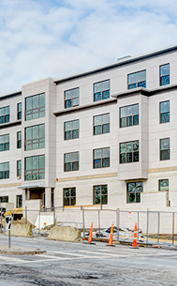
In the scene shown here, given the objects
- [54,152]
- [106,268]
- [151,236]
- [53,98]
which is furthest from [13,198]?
[106,268]

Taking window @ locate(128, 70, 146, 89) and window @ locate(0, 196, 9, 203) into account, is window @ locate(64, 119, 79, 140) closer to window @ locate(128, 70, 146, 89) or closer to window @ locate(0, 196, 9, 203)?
window @ locate(128, 70, 146, 89)

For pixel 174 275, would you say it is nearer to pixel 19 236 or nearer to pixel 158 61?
pixel 19 236

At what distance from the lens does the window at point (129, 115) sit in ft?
123

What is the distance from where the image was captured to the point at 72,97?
43.5 meters

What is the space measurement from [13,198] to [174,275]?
36.3m

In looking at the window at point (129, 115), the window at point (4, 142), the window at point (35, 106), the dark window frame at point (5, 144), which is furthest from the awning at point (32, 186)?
the window at point (129, 115)

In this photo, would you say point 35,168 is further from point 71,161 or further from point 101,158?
point 101,158

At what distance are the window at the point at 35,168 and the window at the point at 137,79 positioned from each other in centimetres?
1093

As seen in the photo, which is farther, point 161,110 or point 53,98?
point 53,98

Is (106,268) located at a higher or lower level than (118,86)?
lower

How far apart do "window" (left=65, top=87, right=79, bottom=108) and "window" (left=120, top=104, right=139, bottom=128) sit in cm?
622

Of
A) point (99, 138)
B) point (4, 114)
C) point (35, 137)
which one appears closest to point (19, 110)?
point (4, 114)

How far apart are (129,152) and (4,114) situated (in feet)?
60.7

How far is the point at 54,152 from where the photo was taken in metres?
44.0
